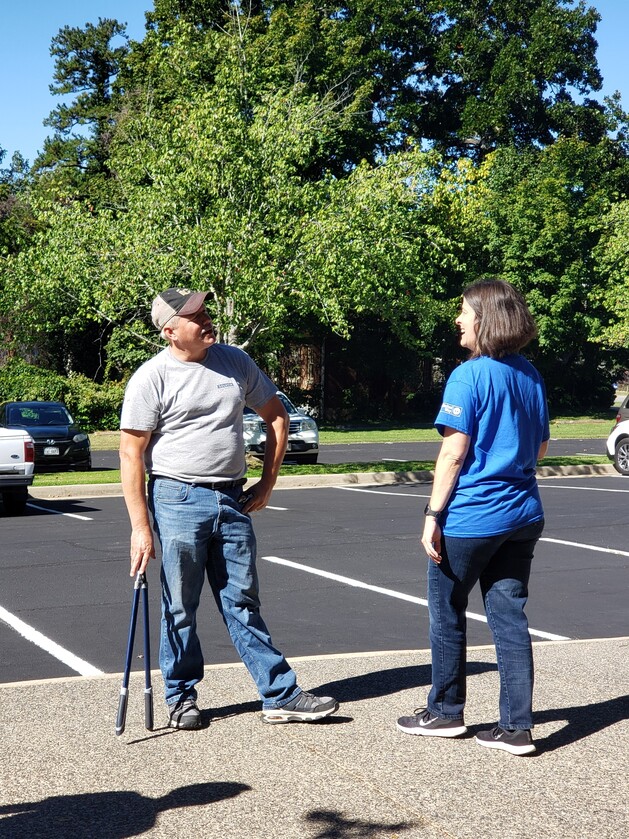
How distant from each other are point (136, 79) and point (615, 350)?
24.1 meters

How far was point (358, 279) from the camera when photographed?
59.8ft

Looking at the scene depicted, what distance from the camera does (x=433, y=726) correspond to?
4465 millimetres

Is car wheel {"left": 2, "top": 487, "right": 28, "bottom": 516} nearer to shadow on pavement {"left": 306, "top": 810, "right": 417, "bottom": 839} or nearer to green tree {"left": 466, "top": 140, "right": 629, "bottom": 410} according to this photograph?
shadow on pavement {"left": 306, "top": 810, "right": 417, "bottom": 839}

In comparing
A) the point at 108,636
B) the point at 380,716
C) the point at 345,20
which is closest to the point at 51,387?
the point at 345,20

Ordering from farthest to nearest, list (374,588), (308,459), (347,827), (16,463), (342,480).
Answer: (308,459), (342,480), (16,463), (374,588), (347,827)

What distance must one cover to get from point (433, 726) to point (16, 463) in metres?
10.7

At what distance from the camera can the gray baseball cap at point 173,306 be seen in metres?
4.61

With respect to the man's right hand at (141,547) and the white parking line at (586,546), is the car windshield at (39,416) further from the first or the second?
the man's right hand at (141,547)

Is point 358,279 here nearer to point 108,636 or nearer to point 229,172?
point 229,172

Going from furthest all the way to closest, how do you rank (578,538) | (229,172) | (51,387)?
1. (51,387)
2. (229,172)
3. (578,538)

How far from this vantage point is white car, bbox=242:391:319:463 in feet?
69.4

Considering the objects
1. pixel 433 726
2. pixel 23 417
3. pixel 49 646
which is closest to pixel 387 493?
pixel 23 417

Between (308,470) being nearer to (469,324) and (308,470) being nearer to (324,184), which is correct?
(324,184)

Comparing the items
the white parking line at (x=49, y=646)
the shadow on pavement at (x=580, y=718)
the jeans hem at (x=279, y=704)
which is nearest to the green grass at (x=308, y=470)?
the white parking line at (x=49, y=646)
